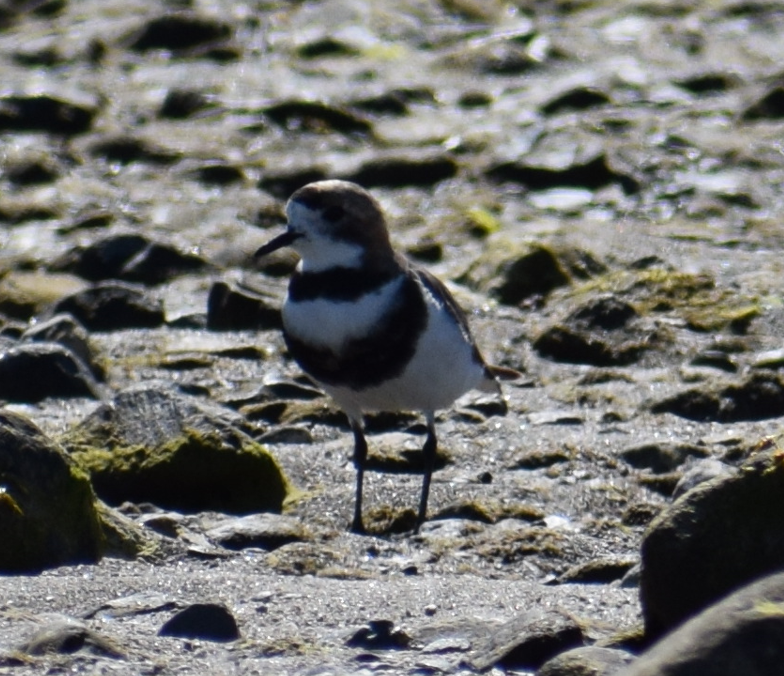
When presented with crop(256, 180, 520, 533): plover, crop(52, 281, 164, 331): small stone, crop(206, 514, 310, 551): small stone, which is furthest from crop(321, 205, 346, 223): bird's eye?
crop(52, 281, 164, 331): small stone

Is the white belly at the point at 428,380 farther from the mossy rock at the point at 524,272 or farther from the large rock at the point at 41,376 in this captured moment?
Result: the mossy rock at the point at 524,272

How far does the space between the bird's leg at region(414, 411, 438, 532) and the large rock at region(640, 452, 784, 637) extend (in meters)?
2.14

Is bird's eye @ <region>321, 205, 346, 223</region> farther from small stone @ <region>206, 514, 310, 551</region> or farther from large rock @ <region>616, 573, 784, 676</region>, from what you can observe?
large rock @ <region>616, 573, 784, 676</region>

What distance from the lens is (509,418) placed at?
22.1 ft

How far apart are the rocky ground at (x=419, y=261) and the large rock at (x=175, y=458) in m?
0.02

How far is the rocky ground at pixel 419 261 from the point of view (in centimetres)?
407

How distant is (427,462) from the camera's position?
5938 mm

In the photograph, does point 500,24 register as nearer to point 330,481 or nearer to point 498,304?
point 498,304

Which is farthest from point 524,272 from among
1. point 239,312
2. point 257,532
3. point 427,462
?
point 257,532

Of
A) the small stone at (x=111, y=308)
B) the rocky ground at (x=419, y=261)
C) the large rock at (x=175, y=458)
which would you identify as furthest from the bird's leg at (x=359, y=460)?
the small stone at (x=111, y=308)

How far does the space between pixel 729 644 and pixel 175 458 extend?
3185 millimetres

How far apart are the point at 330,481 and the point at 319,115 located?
201 inches

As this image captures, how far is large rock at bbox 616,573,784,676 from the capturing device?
2.62 metres

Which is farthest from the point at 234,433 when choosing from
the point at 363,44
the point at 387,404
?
the point at 363,44
